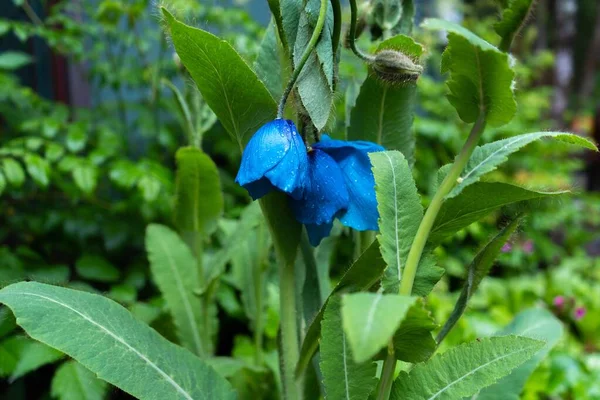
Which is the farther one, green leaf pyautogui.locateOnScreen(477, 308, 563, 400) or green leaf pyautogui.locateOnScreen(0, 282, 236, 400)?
green leaf pyautogui.locateOnScreen(477, 308, 563, 400)

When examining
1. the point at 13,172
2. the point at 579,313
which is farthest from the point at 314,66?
the point at 579,313

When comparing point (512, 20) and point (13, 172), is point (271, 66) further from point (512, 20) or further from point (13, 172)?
point (13, 172)

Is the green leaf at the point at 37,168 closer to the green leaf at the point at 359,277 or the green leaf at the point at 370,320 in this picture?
the green leaf at the point at 359,277

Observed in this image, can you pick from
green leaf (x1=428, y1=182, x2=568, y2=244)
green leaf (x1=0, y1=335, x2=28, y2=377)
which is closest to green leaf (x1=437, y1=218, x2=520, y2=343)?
green leaf (x1=428, y1=182, x2=568, y2=244)

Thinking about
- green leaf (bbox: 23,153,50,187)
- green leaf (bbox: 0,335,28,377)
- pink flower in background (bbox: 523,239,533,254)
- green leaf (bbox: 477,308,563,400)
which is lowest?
pink flower in background (bbox: 523,239,533,254)

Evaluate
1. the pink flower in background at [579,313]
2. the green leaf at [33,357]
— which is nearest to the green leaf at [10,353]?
the green leaf at [33,357]

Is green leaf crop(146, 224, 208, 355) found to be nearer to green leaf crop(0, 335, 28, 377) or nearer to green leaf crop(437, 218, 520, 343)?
green leaf crop(0, 335, 28, 377)
